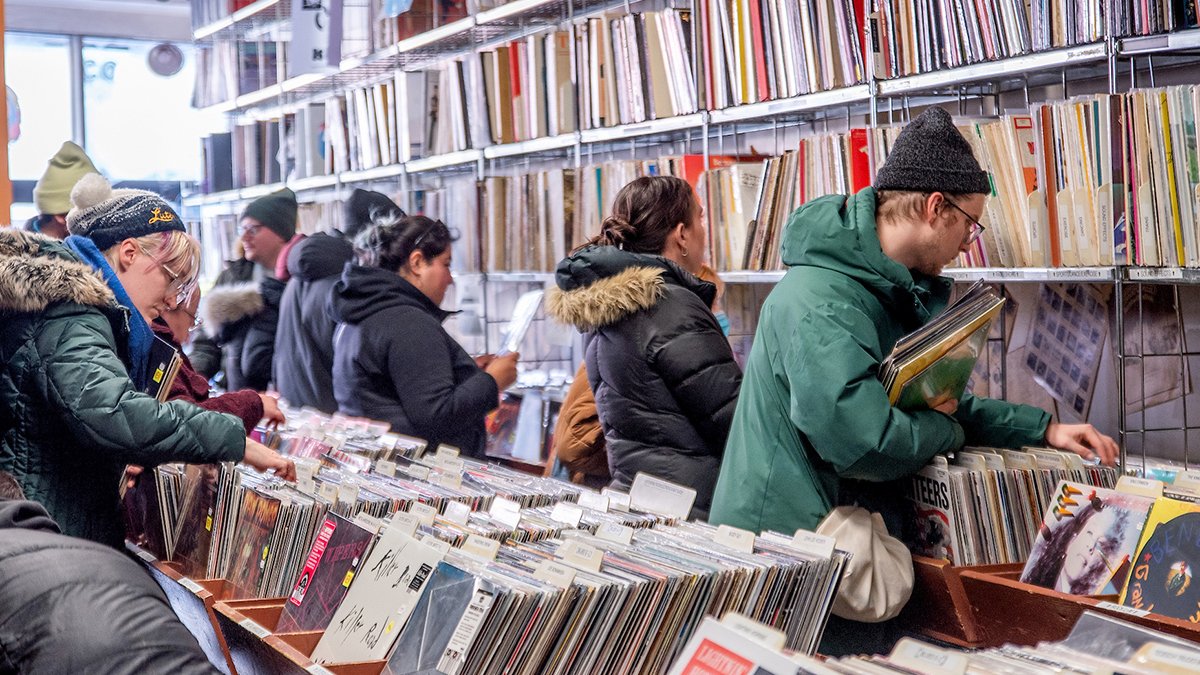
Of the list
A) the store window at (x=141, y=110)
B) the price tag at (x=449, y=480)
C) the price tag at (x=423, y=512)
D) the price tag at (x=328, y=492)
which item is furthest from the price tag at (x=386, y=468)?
the store window at (x=141, y=110)

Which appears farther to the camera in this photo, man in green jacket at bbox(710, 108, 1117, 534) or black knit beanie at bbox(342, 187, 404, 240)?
black knit beanie at bbox(342, 187, 404, 240)

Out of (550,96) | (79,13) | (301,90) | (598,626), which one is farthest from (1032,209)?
(79,13)

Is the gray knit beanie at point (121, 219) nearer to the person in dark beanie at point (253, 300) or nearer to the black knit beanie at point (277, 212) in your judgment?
the person in dark beanie at point (253, 300)

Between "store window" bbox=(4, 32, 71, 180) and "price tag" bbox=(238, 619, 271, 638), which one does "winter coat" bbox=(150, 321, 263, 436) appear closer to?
"price tag" bbox=(238, 619, 271, 638)

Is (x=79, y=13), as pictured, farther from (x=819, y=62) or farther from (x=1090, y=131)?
(x=1090, y=131)

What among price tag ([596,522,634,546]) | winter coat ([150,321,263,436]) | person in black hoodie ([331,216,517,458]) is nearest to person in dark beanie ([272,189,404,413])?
person in black hoodie ([331,216,517,458])

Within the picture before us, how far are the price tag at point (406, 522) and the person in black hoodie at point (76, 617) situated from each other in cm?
58

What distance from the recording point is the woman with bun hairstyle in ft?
7.60

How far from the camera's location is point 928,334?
2152 millimetres

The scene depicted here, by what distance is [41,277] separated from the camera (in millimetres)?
2311

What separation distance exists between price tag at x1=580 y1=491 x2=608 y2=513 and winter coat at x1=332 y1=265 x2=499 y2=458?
1.44 m

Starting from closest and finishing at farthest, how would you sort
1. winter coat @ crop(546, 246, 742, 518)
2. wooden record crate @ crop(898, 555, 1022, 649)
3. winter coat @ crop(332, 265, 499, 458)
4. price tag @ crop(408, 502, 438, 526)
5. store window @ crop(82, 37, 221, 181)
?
price tag @ crop(408, 502, 438, 526) < wooden record crate @ crop(898, 555, 1022, 649) < winter coat @ crop(546, 246, 742, 518) < winter coat @ crop(332, 265, 499, 458) < store window @ crop(82, 37, 221, 181)

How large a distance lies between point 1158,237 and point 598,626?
1548mm

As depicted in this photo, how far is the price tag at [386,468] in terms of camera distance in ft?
8.65
